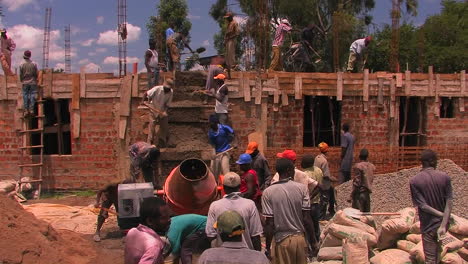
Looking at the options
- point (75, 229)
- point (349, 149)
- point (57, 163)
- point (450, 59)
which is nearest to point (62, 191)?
point (57, 163)

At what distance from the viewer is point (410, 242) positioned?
235 inches

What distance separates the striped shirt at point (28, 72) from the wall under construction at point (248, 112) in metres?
0.35

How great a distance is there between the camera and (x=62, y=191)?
1125 cm

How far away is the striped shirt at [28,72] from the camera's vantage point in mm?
10711

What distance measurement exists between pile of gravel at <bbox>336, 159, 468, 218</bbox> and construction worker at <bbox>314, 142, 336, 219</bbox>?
3.37 feet

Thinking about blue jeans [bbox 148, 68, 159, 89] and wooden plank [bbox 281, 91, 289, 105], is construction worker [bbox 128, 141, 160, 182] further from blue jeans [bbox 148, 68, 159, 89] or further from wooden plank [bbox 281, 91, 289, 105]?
wooden plank [bbox 281, 91, 289, 105]

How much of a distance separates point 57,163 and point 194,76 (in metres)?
4.09

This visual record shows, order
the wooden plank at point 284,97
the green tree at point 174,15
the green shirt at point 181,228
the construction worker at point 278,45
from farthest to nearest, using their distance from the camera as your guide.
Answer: the green tree at point 174,15, the construction worker at point 278,45, the wooden plank at point 284,97, the green shirt at point 181,228

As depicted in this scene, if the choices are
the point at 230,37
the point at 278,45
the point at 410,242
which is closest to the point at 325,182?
the point at 410,242

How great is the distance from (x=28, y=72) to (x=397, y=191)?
29.4 ft

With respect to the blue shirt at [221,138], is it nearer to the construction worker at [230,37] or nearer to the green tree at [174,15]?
the construction worker at [230,37]

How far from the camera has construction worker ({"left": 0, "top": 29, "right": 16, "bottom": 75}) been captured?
38.6ft

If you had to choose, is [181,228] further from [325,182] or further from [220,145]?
[325,182]

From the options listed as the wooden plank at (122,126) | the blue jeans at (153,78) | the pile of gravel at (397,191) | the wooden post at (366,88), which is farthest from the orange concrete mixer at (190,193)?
the wooden post at (366,88)
